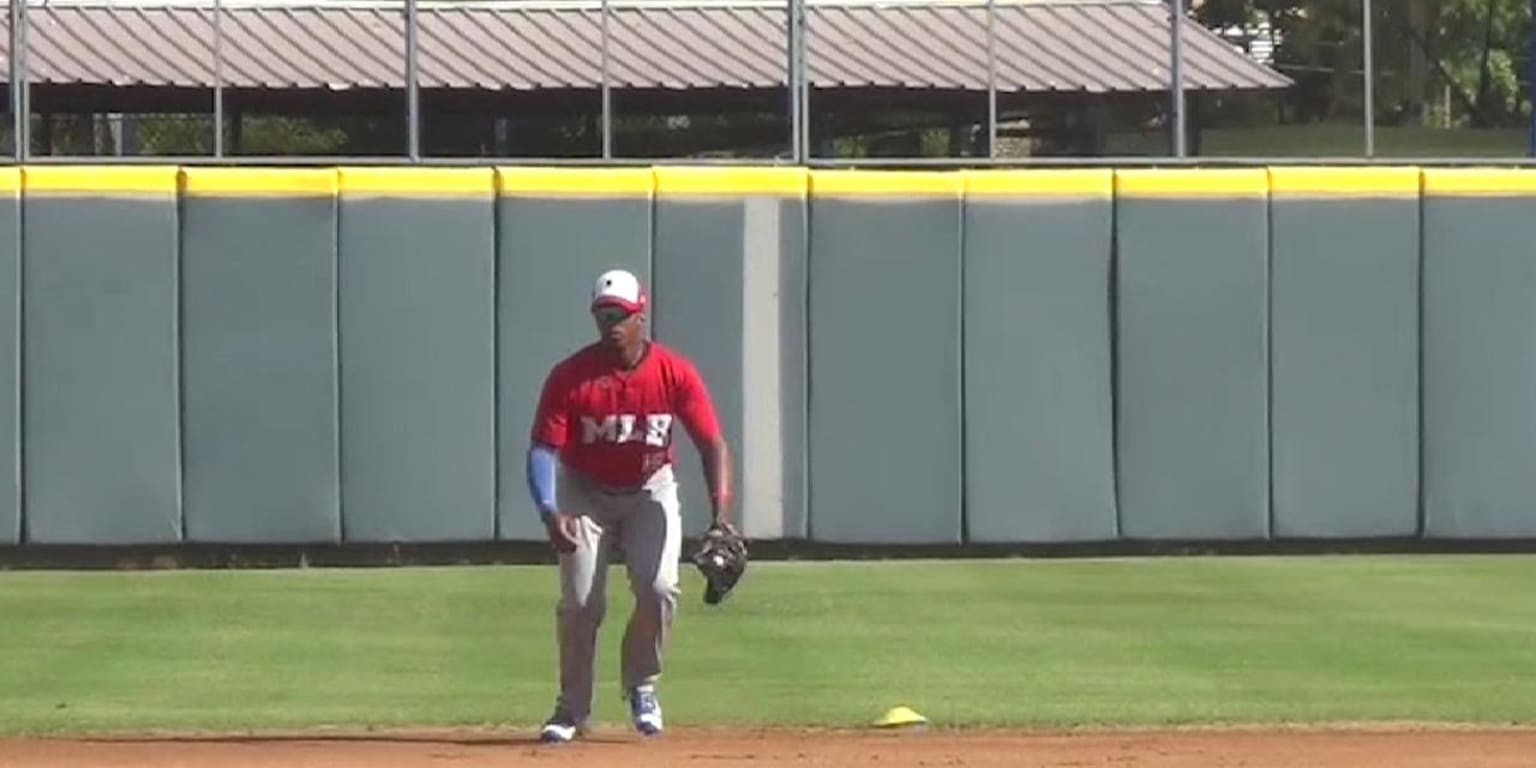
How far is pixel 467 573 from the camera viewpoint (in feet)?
62.8

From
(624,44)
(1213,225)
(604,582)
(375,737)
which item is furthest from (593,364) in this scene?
(624,44)

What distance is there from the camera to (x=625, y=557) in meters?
10.8

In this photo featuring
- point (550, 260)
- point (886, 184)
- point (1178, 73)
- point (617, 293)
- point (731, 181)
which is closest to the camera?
point (617, 293)

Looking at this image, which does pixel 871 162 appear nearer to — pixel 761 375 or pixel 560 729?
pixel 761 375

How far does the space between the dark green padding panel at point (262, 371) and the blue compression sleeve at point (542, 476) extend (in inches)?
368

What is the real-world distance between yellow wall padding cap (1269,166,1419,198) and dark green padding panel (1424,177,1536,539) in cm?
17

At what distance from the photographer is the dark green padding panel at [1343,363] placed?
2014cm

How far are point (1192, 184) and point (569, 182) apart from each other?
4.15m

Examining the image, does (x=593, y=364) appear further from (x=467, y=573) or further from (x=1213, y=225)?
(x=1213, y=225)

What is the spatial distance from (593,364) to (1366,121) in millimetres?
10969

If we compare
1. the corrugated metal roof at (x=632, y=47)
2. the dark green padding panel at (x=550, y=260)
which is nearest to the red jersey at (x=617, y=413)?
the dark green padding panel at (x=550, y=260)

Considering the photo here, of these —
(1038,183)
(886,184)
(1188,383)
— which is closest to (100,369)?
(886,184)

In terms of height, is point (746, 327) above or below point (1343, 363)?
above

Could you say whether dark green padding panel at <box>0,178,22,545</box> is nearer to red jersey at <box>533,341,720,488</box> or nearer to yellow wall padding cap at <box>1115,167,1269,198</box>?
yellow wall padding cap at <box>1115,167,1269,198</box>
